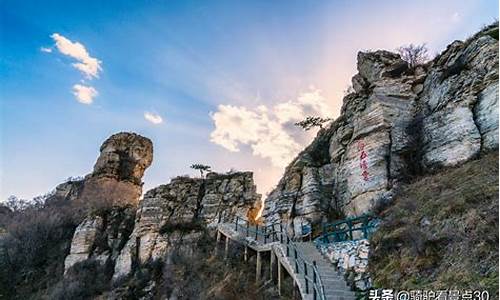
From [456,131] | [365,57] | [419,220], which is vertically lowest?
[419,220]

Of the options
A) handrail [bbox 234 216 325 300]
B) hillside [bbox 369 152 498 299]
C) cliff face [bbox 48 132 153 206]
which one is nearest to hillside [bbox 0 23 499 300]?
hillside [bbox 369 152 498 299]

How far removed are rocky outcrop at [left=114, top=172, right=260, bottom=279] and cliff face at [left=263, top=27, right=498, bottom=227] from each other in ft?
20.4

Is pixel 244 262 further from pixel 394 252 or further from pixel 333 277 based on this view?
pixel 394 252

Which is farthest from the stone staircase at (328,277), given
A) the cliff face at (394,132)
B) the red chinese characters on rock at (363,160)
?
the red chinese characters on rock at (363,160)

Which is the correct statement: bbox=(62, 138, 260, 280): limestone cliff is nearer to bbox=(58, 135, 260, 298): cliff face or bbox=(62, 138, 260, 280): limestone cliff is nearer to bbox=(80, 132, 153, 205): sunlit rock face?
bbox=(58, 135, 260, 298): cliff face

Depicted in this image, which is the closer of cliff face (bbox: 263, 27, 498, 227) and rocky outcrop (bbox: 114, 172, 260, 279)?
cliff face (bbox: 263, 27, 498, 227)

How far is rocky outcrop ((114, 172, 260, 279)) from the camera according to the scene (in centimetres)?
2684

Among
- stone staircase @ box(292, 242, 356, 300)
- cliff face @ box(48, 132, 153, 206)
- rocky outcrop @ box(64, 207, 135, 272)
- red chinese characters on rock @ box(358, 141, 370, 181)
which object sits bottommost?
stone staircase @ box(292, 242, 356, 300)

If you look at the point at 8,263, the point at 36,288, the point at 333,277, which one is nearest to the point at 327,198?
the point at 333,277

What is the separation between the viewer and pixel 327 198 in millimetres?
20969

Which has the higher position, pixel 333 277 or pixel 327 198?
pixel 327 198

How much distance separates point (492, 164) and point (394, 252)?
535cm

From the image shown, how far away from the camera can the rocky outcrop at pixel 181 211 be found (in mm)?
26844

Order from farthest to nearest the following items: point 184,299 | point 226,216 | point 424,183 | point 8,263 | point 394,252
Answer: point 8,263 → point 226,216 → point 184,299 → point 424,183 → point 394,252
